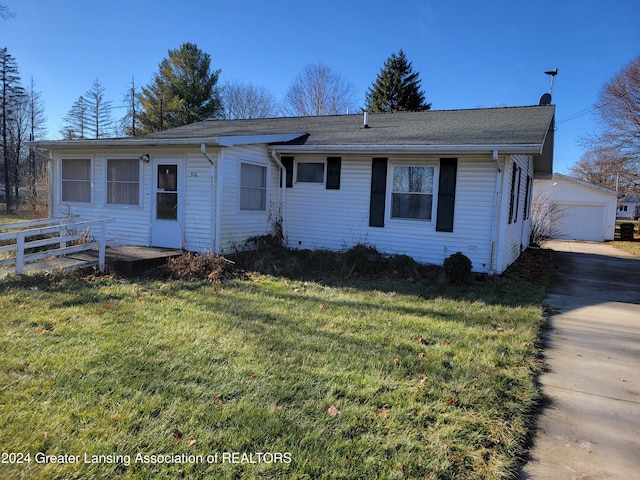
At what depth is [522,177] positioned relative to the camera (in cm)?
1114

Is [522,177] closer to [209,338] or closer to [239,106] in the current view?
[209,338]

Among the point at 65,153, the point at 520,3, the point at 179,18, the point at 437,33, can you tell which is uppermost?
Answer: the point at 437,33

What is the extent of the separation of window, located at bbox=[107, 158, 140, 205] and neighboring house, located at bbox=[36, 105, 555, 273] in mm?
25

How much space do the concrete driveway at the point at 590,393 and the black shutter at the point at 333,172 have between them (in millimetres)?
5132

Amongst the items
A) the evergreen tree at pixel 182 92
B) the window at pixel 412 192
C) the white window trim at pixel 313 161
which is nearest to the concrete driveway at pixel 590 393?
the window at pixel 412 192

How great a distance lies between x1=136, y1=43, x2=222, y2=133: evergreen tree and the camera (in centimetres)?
2844

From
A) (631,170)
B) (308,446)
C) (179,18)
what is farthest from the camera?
(631,170)

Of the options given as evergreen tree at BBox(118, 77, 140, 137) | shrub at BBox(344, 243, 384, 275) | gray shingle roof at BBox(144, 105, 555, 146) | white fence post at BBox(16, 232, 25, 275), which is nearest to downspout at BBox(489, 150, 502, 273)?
gray shingle roof at BBox(144, 105, 555, 146)

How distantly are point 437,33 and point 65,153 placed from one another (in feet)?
55.7

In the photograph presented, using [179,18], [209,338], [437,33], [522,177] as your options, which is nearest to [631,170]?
[437,33]

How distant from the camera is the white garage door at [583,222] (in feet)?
76.5

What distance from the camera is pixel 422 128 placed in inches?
391

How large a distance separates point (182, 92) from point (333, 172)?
2281 centimetres

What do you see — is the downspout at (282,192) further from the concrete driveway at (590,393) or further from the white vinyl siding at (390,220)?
the concrete driveway at (590,393)
